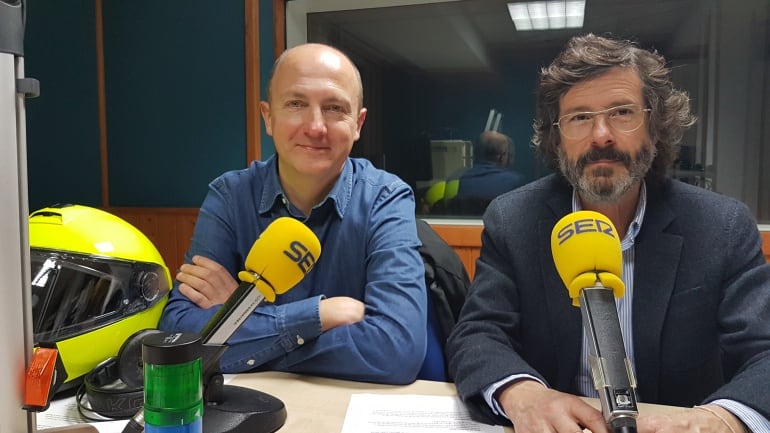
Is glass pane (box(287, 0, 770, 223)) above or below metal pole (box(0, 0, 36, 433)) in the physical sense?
above

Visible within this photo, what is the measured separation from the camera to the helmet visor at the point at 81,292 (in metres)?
1.04

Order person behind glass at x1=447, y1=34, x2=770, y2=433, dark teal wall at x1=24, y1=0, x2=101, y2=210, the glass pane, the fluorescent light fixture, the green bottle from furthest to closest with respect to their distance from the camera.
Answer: dark teal wall at x1=24, y1=0, x2=101, y2=210 < the fluorescent light fixture < the glass pane < person behind glass at x1=447, y1=34, x2=770, y2=433 < the green bottle

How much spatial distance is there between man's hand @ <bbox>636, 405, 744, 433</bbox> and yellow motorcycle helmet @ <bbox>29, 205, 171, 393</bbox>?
97 cm

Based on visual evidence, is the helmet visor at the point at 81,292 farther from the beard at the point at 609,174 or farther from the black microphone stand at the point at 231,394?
the beard at the point at 609,174

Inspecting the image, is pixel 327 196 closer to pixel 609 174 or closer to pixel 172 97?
pixel 609 174

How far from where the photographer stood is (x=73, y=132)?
3.23 m

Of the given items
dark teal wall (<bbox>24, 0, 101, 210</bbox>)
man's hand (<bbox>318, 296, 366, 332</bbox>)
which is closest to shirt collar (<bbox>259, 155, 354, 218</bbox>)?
man's hand (<bbox>318, 296, 366, 332</bbox>)

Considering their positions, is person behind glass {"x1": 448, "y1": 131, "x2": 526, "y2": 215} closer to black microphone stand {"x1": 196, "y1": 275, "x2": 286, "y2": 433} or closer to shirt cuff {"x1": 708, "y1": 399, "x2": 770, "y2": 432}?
shirt cuff {"x1": 708, "y1": 399, "x2": 770, "y2": 432}

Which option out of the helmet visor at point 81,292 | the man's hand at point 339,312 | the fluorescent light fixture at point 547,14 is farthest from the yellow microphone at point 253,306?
the fluorescent light fixture at point 547,14

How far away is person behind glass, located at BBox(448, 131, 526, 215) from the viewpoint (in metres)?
3.00

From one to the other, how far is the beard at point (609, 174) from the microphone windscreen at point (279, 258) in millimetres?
668

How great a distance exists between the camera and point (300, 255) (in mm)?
834

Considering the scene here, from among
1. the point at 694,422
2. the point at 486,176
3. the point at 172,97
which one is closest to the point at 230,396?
the point at 694,422

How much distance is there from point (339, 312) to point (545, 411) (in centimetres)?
47
